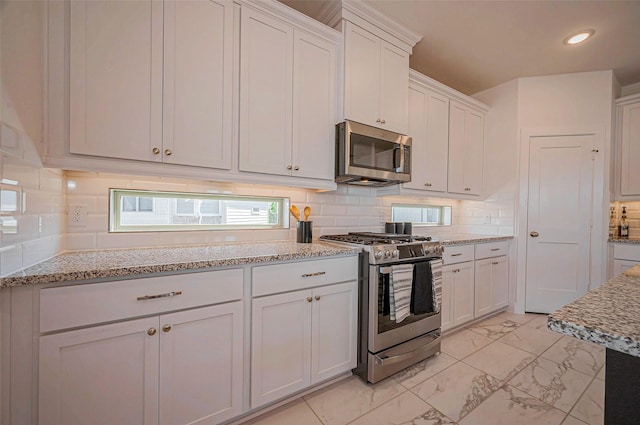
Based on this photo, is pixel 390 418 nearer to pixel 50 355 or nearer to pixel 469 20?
pixel 50 355

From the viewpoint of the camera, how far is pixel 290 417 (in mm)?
1539

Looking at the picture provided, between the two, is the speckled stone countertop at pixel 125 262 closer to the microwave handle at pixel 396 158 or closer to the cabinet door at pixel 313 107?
the cabinet door at pixel 313 107

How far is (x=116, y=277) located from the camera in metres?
1.13

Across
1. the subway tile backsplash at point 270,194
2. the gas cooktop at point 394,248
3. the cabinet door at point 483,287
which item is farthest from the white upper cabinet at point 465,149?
the gas cooktop at point 394,248

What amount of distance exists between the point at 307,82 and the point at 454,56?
1.80 metres

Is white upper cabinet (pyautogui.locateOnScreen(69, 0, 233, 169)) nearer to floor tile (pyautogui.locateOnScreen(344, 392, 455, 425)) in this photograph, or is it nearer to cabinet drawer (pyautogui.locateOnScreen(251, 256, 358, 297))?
cabinet drawer (pyautogui.locateOnScreen(251, 256, 358, 297))

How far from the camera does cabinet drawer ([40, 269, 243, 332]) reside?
1.03 meters

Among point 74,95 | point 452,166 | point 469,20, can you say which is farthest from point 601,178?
point 74,95

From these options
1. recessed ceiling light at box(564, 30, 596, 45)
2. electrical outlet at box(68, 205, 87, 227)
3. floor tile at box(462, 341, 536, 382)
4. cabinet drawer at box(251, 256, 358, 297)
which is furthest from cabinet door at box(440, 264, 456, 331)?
electrical outlet at box(68, 205, 87, 227)

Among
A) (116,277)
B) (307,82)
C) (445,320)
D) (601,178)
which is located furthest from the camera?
(601,178)

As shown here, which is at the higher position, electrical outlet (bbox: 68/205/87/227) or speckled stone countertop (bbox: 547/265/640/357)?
electrical outlet (bbox: 68/205/87/227)

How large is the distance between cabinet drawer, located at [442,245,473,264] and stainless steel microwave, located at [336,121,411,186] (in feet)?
2.48

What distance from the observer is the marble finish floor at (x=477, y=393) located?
1535 mm

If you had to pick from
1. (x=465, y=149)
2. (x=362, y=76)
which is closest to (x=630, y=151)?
(x=465, y=149)
